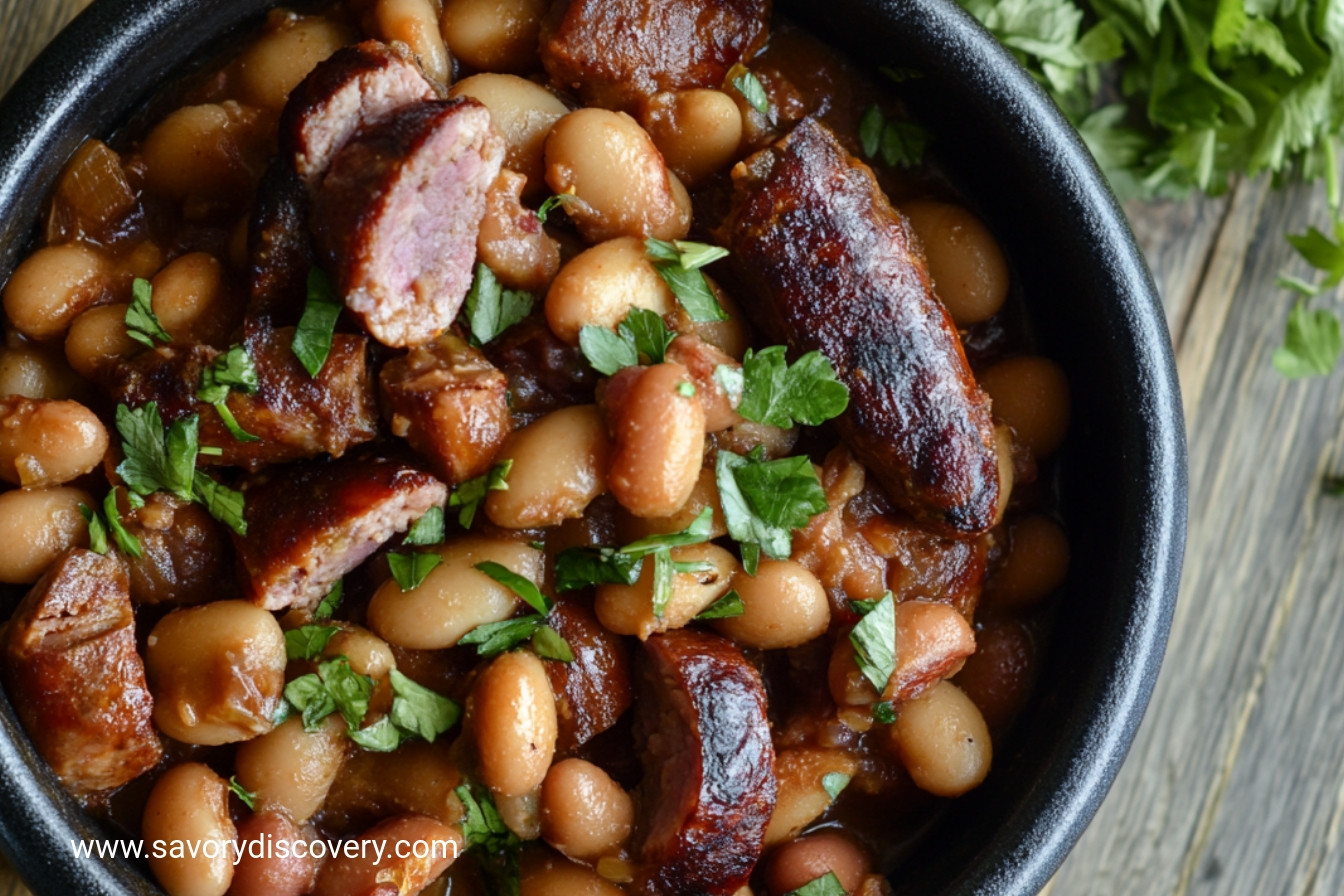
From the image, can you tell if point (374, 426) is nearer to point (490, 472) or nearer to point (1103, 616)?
point (490, 472)

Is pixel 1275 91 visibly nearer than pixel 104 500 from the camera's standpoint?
No

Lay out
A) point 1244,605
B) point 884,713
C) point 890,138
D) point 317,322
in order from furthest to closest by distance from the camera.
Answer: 1. point 1244,605
2. point 890,138
3. point 884,713
4. point 317,322

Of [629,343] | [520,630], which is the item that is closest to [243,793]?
[520,630]

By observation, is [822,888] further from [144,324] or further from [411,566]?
[144,324]

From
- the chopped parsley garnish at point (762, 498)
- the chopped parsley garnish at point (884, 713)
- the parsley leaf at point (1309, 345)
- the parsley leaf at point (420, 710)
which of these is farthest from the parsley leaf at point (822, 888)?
the parsley leaf at point (1309, 345)

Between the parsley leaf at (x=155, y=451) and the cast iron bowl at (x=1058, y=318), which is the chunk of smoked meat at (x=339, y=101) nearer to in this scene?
the cast iron bowl at (x=1058, y=318)

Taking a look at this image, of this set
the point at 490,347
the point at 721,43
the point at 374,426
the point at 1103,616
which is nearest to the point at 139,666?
A: the point at 374,426
